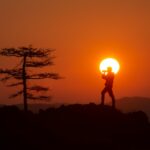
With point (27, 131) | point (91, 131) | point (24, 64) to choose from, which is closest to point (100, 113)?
point (91, 131)

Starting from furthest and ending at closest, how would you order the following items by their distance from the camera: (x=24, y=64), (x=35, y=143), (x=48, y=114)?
(x=24, y=64) → (x=48, y=114) → (x=35, y=143)

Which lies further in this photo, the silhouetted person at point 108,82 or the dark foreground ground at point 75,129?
the silhouetted person at point 108,82

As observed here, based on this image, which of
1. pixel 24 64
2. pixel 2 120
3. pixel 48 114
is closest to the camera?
pixel 2 120

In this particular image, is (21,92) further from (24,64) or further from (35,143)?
(35,143)

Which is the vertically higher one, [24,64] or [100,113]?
[24,64]

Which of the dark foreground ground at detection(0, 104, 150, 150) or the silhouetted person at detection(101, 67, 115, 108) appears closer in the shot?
the dark foreground ground at detection(0, 104, 150, 150)

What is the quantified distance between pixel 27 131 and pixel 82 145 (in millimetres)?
2970

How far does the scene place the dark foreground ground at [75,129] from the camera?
3097cm

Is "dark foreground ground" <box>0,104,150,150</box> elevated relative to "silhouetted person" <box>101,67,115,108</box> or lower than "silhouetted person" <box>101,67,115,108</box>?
lower

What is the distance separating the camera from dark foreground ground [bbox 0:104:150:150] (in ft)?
102

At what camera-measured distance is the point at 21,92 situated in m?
41.9

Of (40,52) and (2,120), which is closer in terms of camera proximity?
(2,120)

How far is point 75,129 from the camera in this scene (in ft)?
109

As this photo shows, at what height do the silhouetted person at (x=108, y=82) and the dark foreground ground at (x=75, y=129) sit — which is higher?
the silhouetted person at (x=108, y=82)
